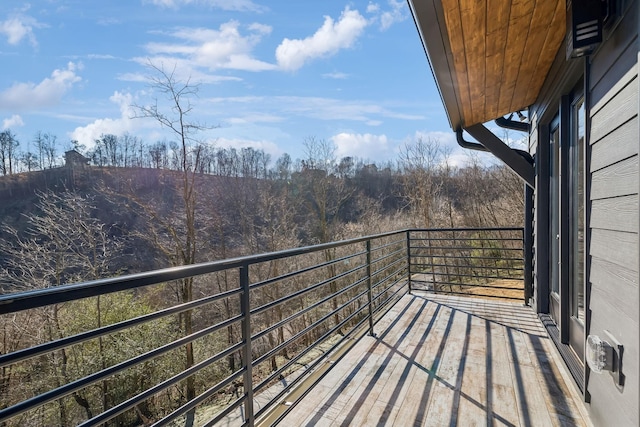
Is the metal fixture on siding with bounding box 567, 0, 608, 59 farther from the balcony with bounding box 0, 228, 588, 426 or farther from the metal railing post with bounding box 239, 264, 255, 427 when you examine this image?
the metal railing post with bounding box 239, 264, 255, 427

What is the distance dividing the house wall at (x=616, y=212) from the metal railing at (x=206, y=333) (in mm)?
1405

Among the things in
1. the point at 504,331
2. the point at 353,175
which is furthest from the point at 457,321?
the point at 353,175

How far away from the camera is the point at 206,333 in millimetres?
1389

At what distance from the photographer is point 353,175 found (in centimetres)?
1512

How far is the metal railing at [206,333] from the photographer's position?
4.45 feet

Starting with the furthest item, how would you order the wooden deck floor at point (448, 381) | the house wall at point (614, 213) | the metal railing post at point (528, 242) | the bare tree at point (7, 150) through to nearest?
the bare tree at point (7, 150), the metal railing post at point (528, 242), the wooden deck floor at point (448, 381), the house wall at point (614, 213)

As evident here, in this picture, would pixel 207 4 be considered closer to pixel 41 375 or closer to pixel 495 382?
pixel 495 382

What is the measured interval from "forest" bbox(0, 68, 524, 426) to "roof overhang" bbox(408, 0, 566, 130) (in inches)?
153

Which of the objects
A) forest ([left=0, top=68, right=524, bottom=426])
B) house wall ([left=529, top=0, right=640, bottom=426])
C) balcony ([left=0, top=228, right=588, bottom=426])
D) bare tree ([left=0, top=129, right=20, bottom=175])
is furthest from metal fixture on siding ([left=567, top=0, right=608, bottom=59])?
bare tree ([left=0, top=129, right=20, bottom=175])

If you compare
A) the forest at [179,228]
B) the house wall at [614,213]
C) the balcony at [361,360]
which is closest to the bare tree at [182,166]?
the forest at [179,228]

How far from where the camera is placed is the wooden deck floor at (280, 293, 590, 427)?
180 cm

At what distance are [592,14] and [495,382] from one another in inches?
81.3

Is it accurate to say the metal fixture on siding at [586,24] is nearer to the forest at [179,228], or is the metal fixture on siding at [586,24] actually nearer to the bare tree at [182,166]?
the forest at [179,228]

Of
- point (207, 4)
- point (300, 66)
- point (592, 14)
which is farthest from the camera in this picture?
point (300, 66)
